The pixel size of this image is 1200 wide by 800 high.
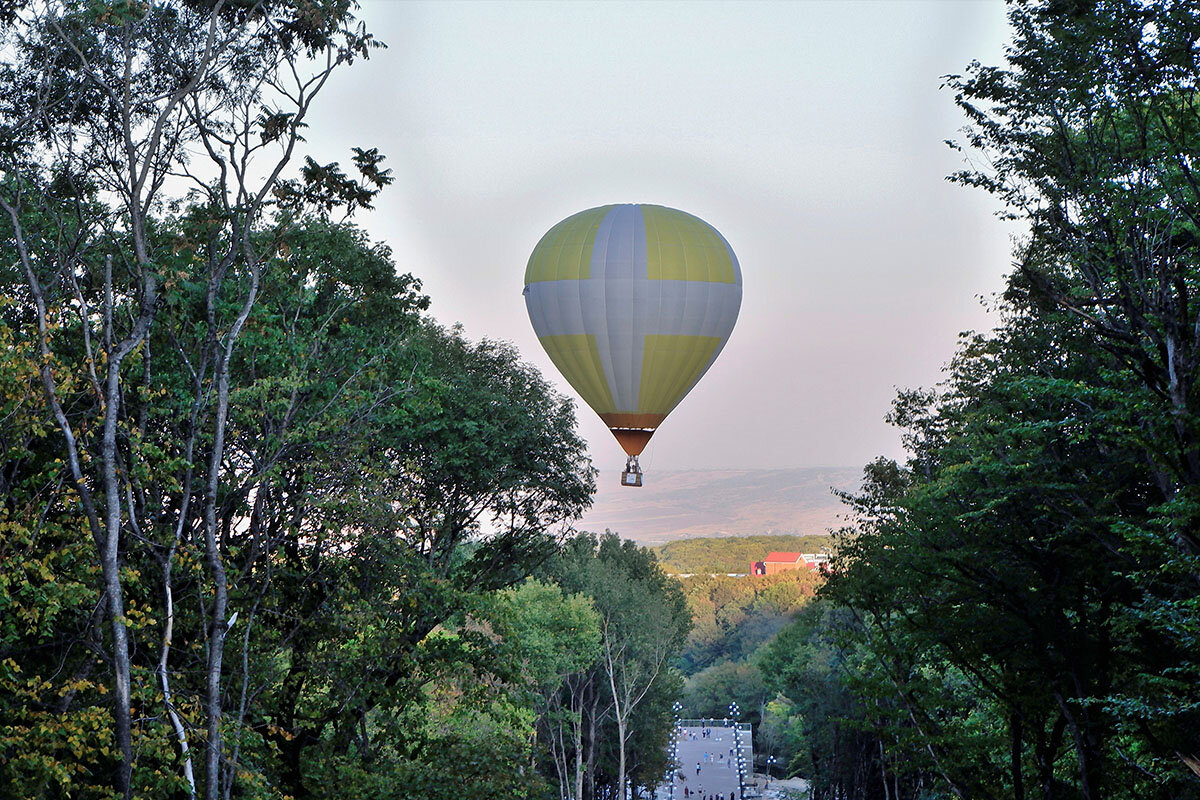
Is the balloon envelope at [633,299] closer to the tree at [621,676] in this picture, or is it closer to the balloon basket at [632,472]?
Result: the balloon basket at [632,472]

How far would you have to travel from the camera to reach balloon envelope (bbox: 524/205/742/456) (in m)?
33.2

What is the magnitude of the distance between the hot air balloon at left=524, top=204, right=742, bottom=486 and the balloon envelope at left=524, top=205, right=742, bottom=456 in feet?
0.10

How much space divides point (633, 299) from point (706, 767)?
2766 inches

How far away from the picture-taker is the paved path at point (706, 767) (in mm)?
80512

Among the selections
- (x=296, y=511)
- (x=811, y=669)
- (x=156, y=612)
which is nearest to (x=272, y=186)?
(x=296, y=511)

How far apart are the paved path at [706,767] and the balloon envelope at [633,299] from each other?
142 ft

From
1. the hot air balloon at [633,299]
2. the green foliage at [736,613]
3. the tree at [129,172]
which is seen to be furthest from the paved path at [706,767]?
the tree at [129,172]

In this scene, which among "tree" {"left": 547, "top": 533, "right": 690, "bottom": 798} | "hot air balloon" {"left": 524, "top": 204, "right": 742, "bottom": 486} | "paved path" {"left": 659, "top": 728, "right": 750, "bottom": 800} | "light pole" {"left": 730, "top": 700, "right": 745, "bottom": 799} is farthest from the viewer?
"light pole" {"left": 730, "top": 700, "right": 745, "bottom": 799}

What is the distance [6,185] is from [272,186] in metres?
3.95

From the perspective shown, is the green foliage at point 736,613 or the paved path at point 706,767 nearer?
the paved path at point 706,767

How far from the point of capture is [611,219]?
34.0m

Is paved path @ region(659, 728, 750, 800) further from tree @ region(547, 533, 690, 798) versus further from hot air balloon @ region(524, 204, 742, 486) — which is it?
hot air balloon @ region(524, 204, 742, 486)

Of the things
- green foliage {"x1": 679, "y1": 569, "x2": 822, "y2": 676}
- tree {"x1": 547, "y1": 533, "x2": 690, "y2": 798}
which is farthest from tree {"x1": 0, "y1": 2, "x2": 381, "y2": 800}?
green foliage {"x1": 679, "y1": 569, "x2": 822, "y2": 676}

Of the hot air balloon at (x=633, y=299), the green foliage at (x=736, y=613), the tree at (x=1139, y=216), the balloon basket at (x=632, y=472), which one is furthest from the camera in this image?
the green foliage at (x=736, y=613)
